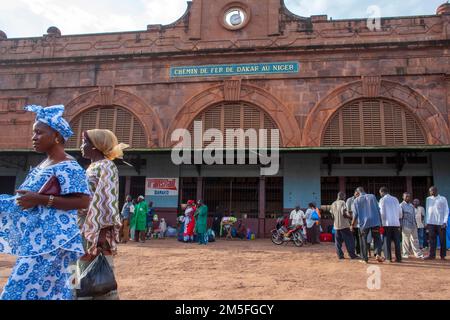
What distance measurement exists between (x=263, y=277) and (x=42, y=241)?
4584 mm

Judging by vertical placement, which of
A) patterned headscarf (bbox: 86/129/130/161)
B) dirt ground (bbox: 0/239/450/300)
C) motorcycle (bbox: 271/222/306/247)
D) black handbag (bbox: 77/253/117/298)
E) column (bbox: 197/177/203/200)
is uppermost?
column (bbox: 197/177/203/200)

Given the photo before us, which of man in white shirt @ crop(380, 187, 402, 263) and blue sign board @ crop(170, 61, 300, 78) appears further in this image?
blue sign board @ crop(170, 61, 300, 78)

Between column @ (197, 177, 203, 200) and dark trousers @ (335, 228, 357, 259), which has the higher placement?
column @ (197, 177, 203, 200)

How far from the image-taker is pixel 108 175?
3.12m

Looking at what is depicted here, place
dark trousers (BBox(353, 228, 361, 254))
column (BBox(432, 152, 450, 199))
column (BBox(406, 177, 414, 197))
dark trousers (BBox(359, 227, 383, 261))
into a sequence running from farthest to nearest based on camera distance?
Answer: column (BBox(406, 177, 414, 197)) → column (BBox(432, 152, 450, 199)) → dark trousers (BBox(353, 228, 361, 254)) → dark trousers (BBox(359, 227, 383, 261))

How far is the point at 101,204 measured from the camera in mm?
3014

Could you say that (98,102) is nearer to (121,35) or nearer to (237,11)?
(121,35)

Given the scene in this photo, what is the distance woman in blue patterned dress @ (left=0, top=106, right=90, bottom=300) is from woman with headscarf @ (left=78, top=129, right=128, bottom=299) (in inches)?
12.7

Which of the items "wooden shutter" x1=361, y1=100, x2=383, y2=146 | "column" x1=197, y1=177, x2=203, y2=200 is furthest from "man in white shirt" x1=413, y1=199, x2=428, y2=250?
"column" x1=197, y1=177, x2=203, y2=200

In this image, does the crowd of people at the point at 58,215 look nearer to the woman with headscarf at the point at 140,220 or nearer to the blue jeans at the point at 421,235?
the woman with headscarf at the point at 140,220

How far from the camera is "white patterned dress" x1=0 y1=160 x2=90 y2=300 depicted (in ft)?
7.73

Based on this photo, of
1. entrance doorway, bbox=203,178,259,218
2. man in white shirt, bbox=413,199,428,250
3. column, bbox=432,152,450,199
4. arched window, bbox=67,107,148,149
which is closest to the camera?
man in white shirt, bbox=413,199,428,250

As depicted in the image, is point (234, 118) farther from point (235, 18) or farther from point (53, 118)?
point (53, 118)

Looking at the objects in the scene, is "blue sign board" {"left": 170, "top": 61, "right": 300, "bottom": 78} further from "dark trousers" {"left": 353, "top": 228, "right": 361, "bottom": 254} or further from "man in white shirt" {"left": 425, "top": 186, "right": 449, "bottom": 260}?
"man in white shirt" {"left": 425, "top": 186, "right": 449, "bottom": 260}
